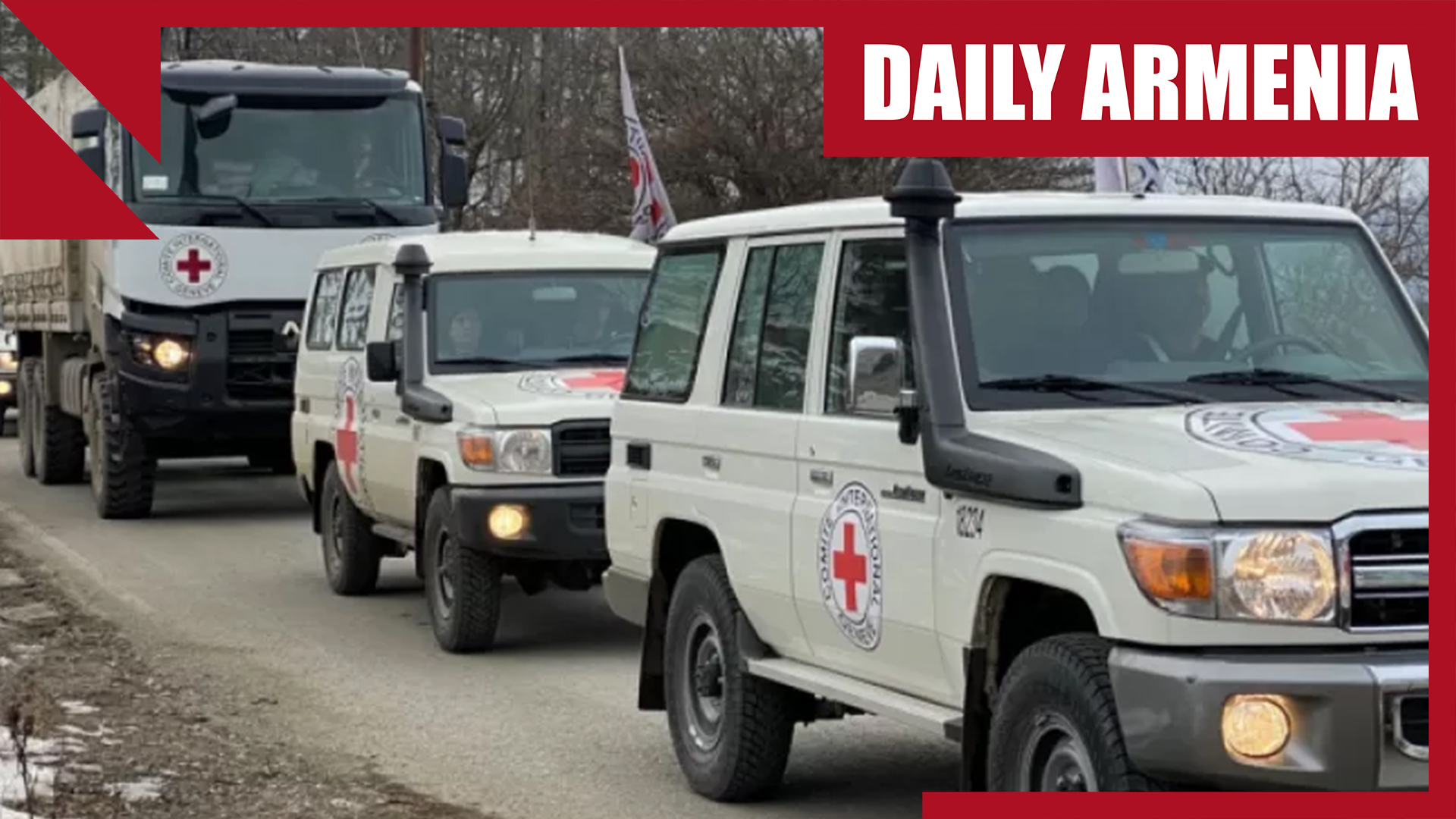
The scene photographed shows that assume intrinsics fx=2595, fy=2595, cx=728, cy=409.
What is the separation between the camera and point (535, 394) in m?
12.7

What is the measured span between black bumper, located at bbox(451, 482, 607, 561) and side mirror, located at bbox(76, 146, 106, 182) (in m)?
8.91

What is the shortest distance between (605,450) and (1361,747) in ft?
22.7

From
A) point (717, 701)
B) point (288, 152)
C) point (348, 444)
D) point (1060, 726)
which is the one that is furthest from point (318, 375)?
point (1060, 726)

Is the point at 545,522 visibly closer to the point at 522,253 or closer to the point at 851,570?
the point at 522,253

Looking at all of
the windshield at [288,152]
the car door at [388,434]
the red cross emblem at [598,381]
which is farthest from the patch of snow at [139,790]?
the windshield at [288,152]

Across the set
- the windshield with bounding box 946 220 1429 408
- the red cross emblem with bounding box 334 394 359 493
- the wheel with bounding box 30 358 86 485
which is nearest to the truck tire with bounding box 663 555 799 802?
the windshield with bounding box 946 220 1429 408

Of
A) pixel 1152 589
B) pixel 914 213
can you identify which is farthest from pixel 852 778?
pixel 1152 589

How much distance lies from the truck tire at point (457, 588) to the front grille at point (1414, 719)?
7.09m

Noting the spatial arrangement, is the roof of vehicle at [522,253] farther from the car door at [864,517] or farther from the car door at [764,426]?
the car door at [864,517]

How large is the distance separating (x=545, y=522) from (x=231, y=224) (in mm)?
8381

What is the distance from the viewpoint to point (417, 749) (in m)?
10.0

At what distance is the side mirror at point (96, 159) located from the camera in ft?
66.0

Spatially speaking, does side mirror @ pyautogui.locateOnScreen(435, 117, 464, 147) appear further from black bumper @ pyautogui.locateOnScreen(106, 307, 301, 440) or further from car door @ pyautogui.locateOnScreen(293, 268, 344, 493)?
car door @ pyautogui.locateOnScreen(293, 268, 344, 493)

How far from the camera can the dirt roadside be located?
8.66m
